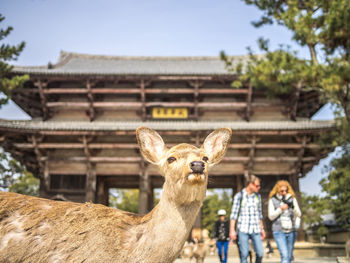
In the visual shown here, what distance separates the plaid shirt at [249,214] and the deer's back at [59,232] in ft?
12.2

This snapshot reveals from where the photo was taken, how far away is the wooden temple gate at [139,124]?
13.2 meters

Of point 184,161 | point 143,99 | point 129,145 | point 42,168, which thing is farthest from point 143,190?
point 184,161

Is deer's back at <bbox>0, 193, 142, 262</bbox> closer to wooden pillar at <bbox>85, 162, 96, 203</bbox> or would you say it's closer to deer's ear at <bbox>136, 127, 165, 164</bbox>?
deer's ear at <bbox>136, 127, 165, 164</bbox>

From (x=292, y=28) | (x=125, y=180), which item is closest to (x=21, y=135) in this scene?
(x=125, y=180)

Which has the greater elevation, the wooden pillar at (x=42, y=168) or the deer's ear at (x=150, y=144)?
the deer's ear at (x=150, y=144)

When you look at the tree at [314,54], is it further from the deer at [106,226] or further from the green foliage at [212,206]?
the green foliage at [212,206]

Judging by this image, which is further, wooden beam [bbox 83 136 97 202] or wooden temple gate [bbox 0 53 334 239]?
wooden beam [bbox 83 136 97 202]

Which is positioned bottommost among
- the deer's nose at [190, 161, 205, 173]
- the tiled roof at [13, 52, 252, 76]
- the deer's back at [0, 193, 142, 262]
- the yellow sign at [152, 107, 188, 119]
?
the deer's back at [0, 193, 142, 262]

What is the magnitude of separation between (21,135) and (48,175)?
2.00 meters

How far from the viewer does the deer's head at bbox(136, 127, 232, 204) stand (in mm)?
1814

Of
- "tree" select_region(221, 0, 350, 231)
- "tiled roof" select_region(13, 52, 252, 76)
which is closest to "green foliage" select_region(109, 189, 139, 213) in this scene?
"tiled roof" select_region(13, 52, 252, 76)

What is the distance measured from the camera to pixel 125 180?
52.8ft

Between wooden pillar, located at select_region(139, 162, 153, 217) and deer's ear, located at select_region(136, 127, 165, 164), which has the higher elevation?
deer's ear, located at select_region(136, 127, 165, 164)

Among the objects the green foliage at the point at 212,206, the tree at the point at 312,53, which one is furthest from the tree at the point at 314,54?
the green foliage at the point at 212,206
